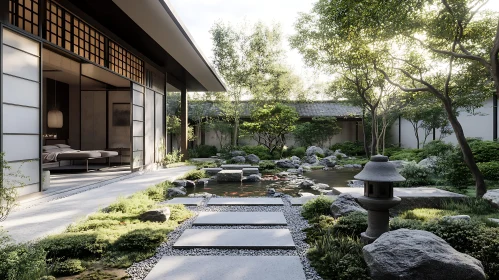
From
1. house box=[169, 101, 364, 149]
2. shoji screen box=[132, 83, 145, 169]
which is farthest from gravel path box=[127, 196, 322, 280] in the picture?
house box=[169, 101, 364, 149]

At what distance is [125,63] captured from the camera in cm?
883

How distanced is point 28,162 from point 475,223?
5961mm

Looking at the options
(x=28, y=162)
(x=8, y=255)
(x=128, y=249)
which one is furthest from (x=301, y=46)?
(x=8, y=255)

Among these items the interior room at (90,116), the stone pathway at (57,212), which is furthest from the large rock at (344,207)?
the interior room at (90,116)

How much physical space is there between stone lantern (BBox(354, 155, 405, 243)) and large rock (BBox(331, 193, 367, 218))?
107cm

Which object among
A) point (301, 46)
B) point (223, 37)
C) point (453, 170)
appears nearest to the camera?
point (453, 170)

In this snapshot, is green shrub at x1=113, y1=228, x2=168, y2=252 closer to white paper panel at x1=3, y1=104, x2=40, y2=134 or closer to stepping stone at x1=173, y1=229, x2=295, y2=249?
stepping stone at x1=173, y1=229, x2=295, y2=249

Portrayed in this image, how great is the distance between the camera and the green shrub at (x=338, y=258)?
2691 millimetres

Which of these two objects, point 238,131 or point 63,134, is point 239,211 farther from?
point 238,131

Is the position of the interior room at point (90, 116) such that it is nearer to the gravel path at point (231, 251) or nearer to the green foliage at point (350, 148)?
the gravel path at point (231, 251)

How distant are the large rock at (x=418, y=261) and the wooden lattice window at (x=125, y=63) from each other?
734cm

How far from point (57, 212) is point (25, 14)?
299 cm

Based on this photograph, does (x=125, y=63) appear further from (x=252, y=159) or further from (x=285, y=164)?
(x=252, y=159)

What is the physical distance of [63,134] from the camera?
11.4 meters
